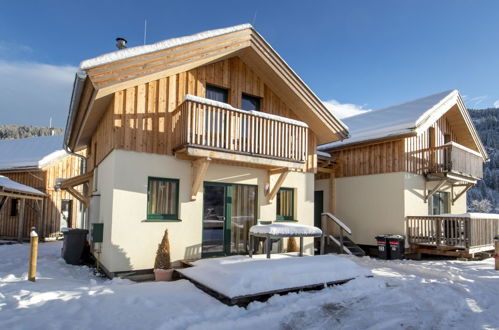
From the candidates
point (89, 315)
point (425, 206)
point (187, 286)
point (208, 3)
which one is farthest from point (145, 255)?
point (425, 206)

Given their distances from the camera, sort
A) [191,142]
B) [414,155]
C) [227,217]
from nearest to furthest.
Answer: [191,142] → [227,217] → [414,155]

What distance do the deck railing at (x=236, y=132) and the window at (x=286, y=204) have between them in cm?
158

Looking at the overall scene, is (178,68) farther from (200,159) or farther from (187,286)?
(187,286)

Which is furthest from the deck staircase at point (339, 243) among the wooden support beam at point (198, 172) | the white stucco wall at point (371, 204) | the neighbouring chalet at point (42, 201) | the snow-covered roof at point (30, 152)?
the snow-covered roof at point (30, 152)

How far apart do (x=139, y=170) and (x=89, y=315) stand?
4.03m

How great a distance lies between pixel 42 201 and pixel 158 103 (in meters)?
12.3

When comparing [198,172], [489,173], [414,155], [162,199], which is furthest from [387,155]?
[489,173]

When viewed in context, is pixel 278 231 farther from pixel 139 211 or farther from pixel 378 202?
pixel 378 202

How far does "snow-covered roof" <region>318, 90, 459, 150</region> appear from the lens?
13586mm

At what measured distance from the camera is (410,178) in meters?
13.7

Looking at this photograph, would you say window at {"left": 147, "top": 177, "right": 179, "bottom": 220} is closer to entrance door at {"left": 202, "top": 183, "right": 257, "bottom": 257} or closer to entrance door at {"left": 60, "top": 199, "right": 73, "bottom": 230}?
entrance door at {"left": 202, "top": 183, "right": 257, "bottom": 257}

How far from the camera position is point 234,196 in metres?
10.2

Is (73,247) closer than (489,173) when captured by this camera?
Yes

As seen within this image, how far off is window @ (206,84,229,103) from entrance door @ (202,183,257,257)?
8.82 ft
